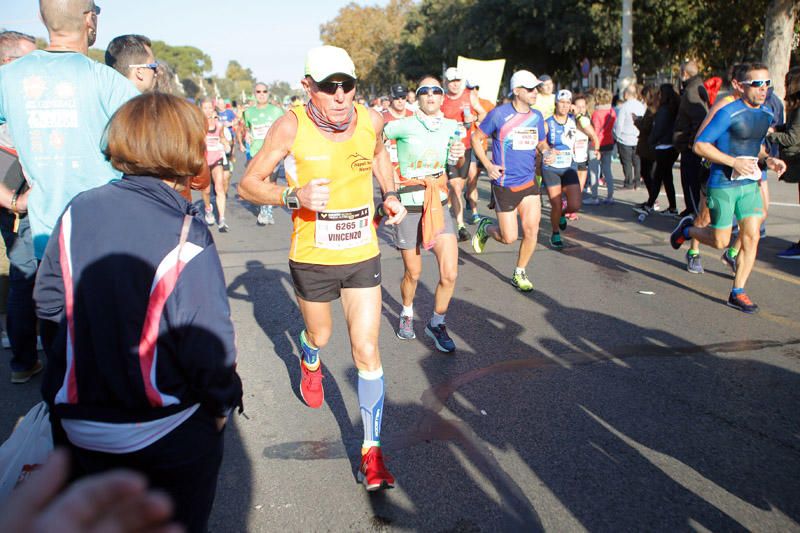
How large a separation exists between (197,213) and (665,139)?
936 cm

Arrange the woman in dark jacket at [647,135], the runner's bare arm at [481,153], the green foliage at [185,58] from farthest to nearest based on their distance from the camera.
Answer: the green foliage at [185,58]
the woman in dark jacket at [647,135]
the runner's bare arm at [481,153]

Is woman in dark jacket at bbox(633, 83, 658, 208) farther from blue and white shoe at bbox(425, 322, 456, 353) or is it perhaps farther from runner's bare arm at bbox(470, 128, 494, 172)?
blue and white shoe at bbox(425, 322, 456, 353)

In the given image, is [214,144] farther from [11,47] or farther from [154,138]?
[154,138]

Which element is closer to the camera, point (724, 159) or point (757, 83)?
point (757, 83)

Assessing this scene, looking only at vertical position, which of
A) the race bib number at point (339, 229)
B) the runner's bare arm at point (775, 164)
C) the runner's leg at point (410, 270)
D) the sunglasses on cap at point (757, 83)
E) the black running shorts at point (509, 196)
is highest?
the sunglasses on cap at point (757, 83)

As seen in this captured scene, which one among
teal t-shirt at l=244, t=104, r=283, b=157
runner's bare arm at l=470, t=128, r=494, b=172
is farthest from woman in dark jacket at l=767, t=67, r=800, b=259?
teal t-shirt at l=244, t=104, r=283, b=157

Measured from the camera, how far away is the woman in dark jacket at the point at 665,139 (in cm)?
982

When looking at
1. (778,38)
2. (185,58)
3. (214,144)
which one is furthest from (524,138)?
(185,58)

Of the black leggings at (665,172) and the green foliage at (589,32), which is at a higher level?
the green foliage at (589,32)

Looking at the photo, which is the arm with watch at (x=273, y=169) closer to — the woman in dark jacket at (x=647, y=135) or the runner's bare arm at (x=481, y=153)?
the runner's bare arm at (x=481, y=153)

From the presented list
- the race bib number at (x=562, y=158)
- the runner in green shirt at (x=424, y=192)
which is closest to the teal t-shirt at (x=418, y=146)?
the runner in green shirt at (x=424, y=192)

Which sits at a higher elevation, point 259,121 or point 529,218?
point 259,121

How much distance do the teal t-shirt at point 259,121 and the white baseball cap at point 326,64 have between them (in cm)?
779

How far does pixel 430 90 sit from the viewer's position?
5.17 metres
